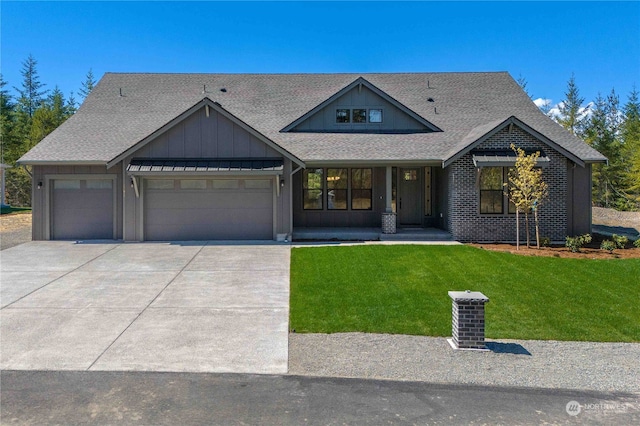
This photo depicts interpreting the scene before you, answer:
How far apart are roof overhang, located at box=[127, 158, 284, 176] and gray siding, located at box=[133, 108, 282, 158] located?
0.59ft

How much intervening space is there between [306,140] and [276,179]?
2.78 m

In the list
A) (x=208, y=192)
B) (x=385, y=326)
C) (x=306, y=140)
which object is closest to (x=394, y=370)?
(x=385, y=326)

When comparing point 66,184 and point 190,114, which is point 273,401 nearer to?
point 190,114

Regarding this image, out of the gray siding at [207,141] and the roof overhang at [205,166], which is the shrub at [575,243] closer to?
the roof overhang at [205,166]

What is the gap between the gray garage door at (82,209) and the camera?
1546cm

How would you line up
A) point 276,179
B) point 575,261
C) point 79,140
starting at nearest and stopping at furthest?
point 575,261
point 276,179
point 79,140

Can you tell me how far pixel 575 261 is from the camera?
1148 cm

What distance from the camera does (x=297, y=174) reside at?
56.5 ft

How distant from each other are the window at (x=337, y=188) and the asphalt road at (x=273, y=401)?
12.3 m

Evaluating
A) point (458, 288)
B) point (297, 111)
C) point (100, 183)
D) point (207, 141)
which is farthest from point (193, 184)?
point (458, 288)

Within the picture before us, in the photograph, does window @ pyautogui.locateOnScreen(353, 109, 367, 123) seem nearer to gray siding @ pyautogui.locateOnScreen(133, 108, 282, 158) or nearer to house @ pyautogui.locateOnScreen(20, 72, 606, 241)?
house @ pyautogui.locateOnScreen(20, 72, 606, 241)

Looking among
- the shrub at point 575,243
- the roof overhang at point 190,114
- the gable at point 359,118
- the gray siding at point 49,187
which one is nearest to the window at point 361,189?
the gable at point 359,118

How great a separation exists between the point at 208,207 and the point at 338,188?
16.2 feet

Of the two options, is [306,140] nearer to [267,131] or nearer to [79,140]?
[267,131]
